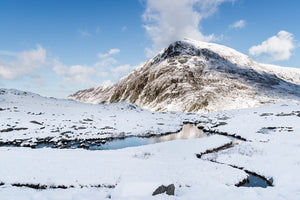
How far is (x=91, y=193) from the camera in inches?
451

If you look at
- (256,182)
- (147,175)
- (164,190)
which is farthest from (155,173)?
(256,182)

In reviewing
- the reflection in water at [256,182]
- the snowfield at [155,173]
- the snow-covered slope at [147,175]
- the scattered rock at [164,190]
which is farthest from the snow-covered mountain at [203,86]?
the scattered rock at [164,190]

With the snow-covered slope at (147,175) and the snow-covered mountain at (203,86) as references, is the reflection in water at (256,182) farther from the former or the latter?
the snow-covered mountain at (203,86)

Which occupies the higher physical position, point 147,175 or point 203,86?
point 203,86

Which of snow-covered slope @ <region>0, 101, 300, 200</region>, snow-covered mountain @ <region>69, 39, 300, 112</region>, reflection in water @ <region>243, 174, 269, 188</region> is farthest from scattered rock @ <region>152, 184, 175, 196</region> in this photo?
snow-covered mountain @ <region>69, 39, 300, 112</region>

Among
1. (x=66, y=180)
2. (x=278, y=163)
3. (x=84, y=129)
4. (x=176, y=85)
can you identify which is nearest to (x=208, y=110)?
(x=176, y=85)

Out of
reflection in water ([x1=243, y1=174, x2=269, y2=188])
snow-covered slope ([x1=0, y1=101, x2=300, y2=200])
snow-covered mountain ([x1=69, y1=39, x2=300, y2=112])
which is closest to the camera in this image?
snow-covered slope ([x1=0, y1=101, x2=300, y2=200])

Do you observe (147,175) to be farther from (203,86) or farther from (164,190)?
(203,86)

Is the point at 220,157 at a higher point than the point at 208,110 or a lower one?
lower

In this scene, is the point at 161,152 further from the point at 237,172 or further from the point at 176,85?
the point at 176,85

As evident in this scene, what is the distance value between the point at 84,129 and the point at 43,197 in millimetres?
27661

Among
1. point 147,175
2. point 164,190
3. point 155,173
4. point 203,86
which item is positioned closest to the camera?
point 164,190

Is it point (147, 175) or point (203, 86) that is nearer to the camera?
point (147, 175)

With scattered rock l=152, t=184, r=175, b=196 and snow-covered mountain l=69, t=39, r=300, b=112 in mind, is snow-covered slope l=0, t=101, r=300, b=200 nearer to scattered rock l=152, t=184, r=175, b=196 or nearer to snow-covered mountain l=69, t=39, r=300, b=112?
scattered rock l=152, t=184, r=175, b=196
